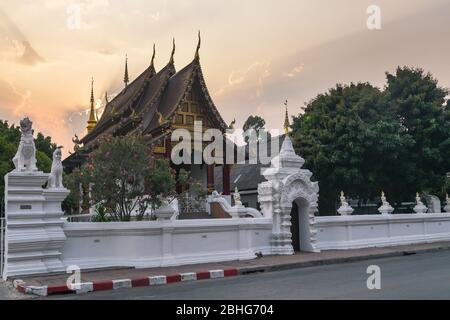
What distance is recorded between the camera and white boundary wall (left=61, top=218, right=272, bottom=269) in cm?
1184

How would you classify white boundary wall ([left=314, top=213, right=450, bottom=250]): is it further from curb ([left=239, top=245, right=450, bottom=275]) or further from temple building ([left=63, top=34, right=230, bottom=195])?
temple building ([left=63, top=34, right=230, bottom=195])

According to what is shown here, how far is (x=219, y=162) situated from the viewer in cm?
2550

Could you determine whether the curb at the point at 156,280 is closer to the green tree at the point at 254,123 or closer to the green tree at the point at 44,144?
the green tree at the point at 44,144

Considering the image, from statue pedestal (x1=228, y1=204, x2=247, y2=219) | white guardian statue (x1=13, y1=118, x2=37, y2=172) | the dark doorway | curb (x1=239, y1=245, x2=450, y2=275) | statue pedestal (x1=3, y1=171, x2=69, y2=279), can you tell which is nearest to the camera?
statue pedestal (x1=3, y1=171, x2=69, y2=279)

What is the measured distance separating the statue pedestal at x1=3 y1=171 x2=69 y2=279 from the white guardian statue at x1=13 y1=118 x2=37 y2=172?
0.20 m

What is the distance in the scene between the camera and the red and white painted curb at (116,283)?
9.27 m

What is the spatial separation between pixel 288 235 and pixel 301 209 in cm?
138

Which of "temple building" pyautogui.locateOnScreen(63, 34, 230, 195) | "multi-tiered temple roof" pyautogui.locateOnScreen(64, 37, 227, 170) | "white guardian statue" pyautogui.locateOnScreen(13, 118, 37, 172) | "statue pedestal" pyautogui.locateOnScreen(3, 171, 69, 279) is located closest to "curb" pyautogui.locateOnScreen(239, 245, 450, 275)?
"statue pedestal" pyautogui.locateOnScreen(3, 171, 69, 279)

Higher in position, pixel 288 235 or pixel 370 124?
pixel 370 124

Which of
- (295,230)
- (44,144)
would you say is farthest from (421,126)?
(44,144)

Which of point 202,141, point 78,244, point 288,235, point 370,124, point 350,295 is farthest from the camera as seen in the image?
point 202,141

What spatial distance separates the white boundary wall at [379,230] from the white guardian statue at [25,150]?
906 centimetres
